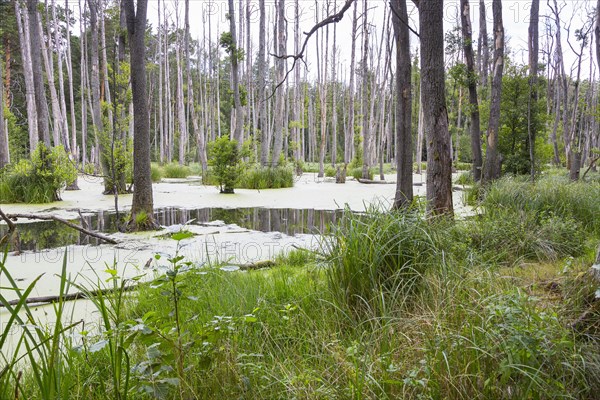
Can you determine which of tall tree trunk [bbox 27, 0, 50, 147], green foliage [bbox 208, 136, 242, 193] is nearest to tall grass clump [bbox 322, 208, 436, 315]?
green foliage [bbox 208, 136, 242, 193]

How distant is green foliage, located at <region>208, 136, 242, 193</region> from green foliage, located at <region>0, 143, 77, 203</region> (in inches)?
139

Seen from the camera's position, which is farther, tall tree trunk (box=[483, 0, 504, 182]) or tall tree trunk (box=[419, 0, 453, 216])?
tall tree trunk (box=[483, 0, 504, 182])

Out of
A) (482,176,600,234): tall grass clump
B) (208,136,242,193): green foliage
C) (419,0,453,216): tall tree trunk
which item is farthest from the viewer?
(208,136,242,193): green foliage

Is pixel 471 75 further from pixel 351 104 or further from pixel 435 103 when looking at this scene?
pixel 351 104

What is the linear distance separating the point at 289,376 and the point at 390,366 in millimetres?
437

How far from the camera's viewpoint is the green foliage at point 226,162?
10664 mm

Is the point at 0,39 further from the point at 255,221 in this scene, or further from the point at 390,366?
the point at 390,366

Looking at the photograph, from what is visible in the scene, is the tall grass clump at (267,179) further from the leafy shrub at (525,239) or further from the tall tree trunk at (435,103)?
the leafy shrub at (525,239)

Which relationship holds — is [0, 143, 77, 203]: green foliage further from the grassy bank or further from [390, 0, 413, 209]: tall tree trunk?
[390, 0, 413, 209]: tall tree trunk

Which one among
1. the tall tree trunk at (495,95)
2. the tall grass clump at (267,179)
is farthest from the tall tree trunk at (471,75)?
the tall grass clump at (267,179)

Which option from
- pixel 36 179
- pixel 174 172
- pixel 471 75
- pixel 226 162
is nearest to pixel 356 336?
pixel 471 75

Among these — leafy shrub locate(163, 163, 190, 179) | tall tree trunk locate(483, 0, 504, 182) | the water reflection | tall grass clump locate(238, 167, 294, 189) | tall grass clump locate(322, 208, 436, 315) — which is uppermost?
tall tree trunk locate(483, 0, 504, 182)

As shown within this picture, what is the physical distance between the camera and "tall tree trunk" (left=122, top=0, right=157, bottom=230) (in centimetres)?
547

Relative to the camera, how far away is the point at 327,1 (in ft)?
60.7
